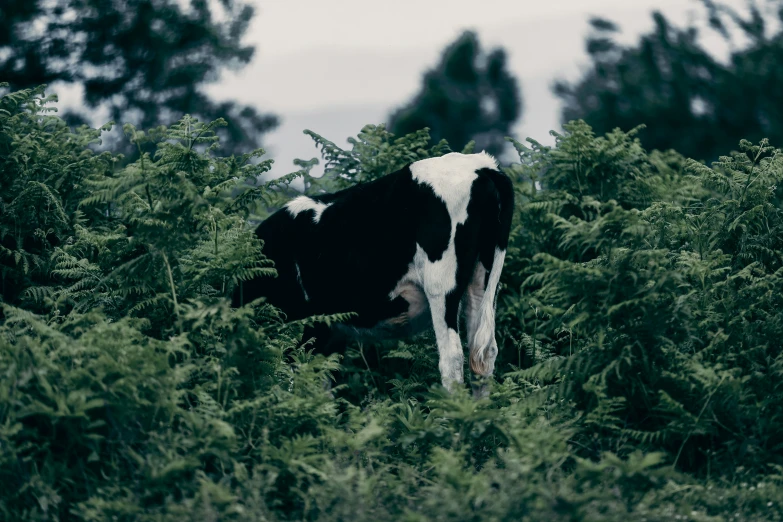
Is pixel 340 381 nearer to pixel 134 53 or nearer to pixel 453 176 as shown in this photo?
pixel 453 176

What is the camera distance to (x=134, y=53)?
28859 mm

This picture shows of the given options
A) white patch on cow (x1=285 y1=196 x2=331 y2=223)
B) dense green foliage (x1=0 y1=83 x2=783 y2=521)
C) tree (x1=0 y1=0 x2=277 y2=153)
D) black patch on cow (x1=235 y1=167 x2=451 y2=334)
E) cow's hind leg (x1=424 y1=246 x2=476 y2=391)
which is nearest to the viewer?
dense green foliage (x1=0 y1=83 x2=783 y2=521)

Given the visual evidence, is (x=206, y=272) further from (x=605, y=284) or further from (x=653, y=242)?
(x=653, y=242)

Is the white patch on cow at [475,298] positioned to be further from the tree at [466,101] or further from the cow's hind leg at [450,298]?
the tree at [466,101]

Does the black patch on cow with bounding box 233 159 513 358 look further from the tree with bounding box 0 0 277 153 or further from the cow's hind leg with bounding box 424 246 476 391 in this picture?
the tree with bounding box 0 0 277 153

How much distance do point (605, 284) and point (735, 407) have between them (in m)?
1.14

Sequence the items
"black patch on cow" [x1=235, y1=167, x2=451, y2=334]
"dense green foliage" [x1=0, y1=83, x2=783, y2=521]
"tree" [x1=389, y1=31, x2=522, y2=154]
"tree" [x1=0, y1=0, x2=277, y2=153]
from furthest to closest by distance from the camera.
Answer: "tree" [x1=389, y1=31, x2=522, y2=154]
"tree" [x1=0, y1=0, x2=277, y2=153]
"black patch on cow" [x1=235, y1=167, x2=451, y2=334]
"dense green foliage" [x1=0, y1=83, x2=783, y2=521]

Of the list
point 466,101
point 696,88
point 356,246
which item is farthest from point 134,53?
point 466,101

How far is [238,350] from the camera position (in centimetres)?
654

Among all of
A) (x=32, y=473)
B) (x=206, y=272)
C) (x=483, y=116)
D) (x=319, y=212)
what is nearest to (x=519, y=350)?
(x=319, y=212)

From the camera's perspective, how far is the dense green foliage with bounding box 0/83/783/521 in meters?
5.34

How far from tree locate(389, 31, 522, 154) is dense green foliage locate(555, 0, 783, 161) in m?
22.1

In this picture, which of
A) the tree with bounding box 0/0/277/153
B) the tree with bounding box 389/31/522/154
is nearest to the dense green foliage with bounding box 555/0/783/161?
the tree with bounding box 0/0/277/153

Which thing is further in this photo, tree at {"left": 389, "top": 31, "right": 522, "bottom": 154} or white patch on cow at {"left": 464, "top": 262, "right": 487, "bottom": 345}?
tree at {"left": 389, "top": 31, "right": 522, "bottom": 154}
